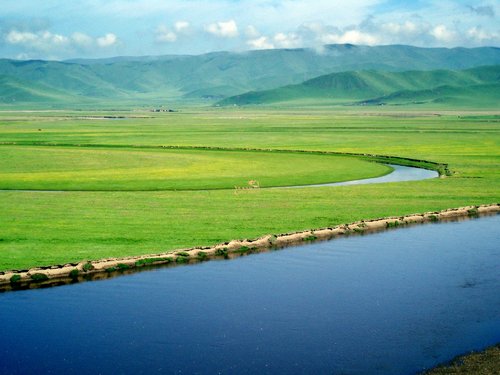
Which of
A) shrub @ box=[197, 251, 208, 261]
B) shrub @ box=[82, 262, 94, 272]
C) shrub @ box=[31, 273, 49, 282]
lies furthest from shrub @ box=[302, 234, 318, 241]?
shrub @ box=[31, 273, 49, 282]

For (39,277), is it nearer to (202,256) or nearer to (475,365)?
(202,256)

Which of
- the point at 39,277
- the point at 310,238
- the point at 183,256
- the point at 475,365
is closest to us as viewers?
the point at 475,365

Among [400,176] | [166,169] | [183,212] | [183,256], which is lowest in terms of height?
[400,176]

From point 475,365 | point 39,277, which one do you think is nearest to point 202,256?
point 39,277

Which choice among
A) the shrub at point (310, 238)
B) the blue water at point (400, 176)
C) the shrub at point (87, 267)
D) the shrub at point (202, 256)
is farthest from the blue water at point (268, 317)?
the blue water at point (400, 176)

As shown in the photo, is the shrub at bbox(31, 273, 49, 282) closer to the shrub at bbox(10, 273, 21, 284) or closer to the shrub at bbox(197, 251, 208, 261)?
the shrub at bbox(10, 273, 21, 284)

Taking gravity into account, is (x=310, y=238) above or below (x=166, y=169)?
below
